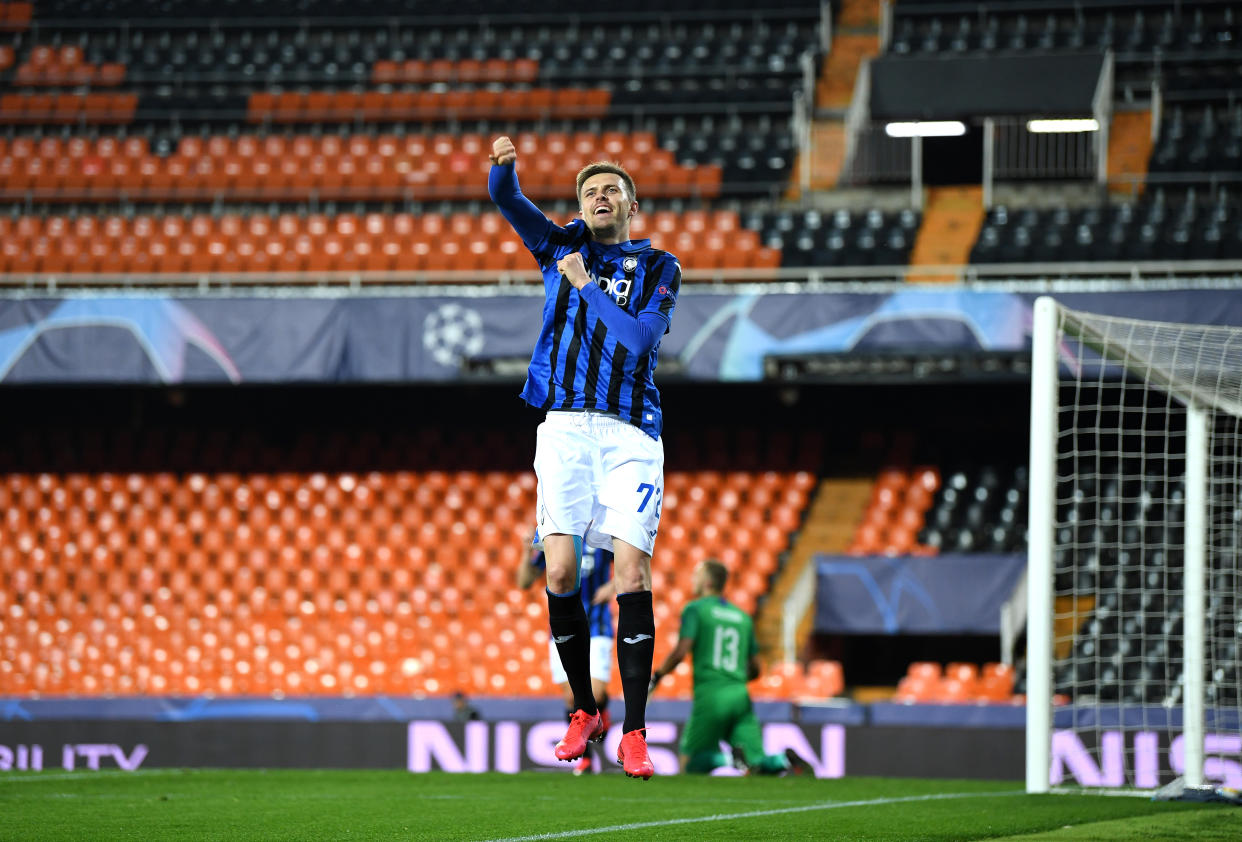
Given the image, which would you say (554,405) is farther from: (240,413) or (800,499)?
(240,413)

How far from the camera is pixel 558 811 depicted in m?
6.31

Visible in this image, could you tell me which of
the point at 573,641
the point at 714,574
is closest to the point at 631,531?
the point at 573,641

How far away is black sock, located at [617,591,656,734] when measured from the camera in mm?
4992

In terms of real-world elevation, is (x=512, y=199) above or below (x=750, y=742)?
above

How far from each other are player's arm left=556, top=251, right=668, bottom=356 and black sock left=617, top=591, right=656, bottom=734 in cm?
81

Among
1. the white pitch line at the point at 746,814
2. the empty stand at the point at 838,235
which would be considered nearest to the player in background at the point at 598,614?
the white pitch line at the point at 746,814

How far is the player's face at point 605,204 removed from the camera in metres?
5.05

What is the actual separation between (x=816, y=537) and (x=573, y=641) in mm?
11678

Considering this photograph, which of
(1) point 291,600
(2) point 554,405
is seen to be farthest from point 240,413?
(2) point 554,405

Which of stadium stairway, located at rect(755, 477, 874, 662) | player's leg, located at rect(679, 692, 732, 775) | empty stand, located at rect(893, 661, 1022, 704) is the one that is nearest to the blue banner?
empty stand, located at rect(893, 661, 1022, 704)

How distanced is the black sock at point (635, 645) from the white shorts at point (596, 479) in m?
0.18

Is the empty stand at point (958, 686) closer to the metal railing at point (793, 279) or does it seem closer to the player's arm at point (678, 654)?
the metal railing at point (793, 279)

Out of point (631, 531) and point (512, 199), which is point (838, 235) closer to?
point (512, 199)

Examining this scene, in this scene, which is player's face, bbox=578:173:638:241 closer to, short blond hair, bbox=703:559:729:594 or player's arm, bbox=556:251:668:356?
player's arm, bbox=556:251:668:356
